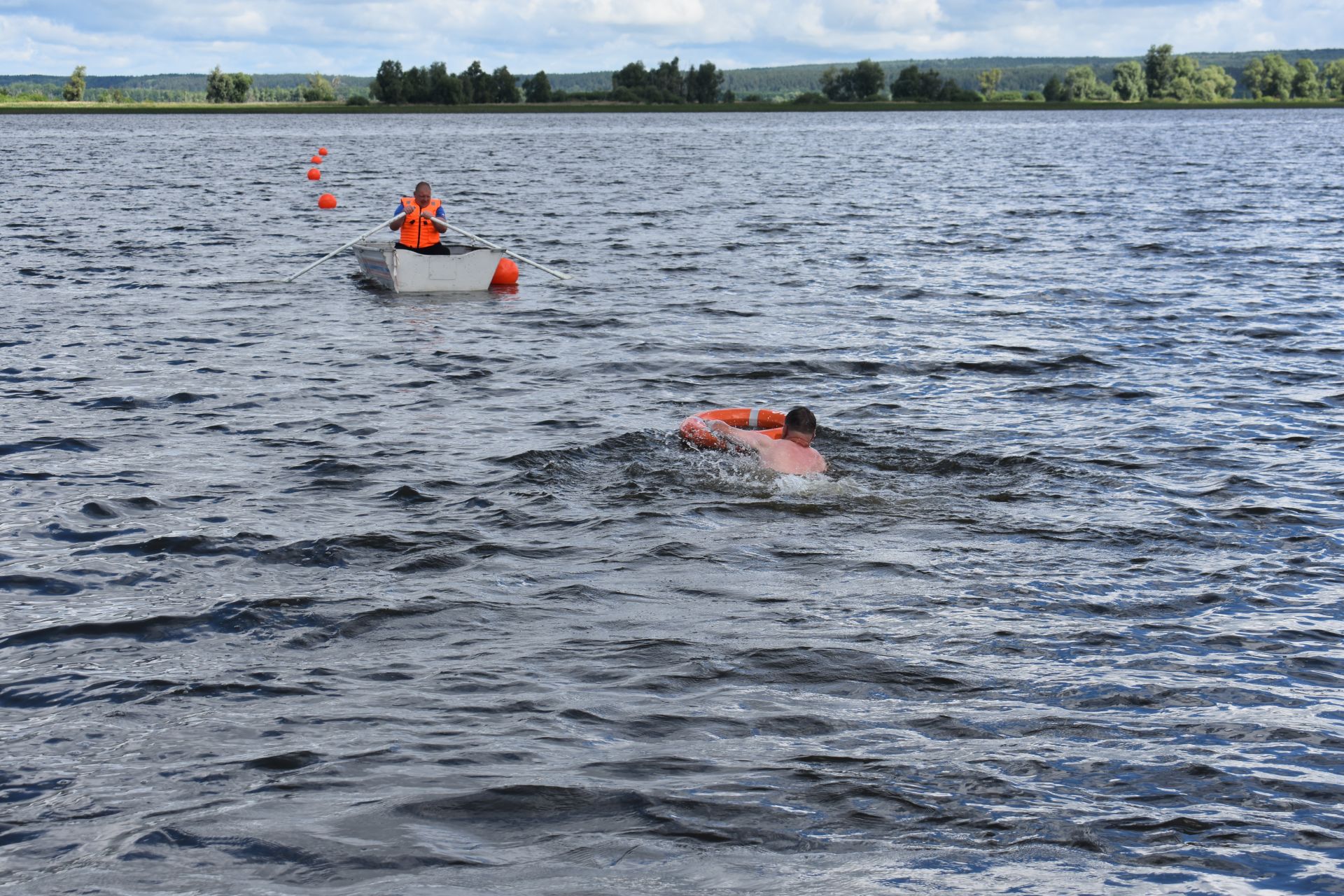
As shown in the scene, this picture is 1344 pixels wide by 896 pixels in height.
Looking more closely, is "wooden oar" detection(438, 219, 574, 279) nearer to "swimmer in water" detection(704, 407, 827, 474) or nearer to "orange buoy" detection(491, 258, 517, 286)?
"orange buoy" detection(491, 258, 517, 286)

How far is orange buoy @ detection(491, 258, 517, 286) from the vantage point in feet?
75.1

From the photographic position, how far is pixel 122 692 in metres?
6.71

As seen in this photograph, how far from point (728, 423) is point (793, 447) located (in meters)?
1.23

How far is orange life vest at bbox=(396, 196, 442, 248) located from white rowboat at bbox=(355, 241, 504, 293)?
37 cm

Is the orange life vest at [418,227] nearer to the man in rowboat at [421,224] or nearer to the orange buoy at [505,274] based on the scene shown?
the man in rowboat at [421,224]

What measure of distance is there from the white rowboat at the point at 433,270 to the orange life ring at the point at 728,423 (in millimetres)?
11003

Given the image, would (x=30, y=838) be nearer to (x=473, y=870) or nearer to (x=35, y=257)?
(x=473, y=870)

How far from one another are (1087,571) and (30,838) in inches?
259

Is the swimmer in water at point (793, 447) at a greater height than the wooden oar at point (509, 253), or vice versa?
the wooden oar at point (509, 253)

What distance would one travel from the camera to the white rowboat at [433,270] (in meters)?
21.4

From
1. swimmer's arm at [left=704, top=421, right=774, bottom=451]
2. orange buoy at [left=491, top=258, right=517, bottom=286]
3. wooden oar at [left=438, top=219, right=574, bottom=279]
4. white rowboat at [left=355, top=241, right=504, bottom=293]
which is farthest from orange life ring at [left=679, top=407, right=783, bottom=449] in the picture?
orange buoy at [left=491, top=258, right=517, bottom=286]

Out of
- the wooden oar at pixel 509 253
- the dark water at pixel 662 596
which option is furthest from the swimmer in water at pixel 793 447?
the wooden oar at pixel 509 253

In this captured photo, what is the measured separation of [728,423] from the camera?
38.2ft

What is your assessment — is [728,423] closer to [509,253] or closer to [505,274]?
[509,253]
